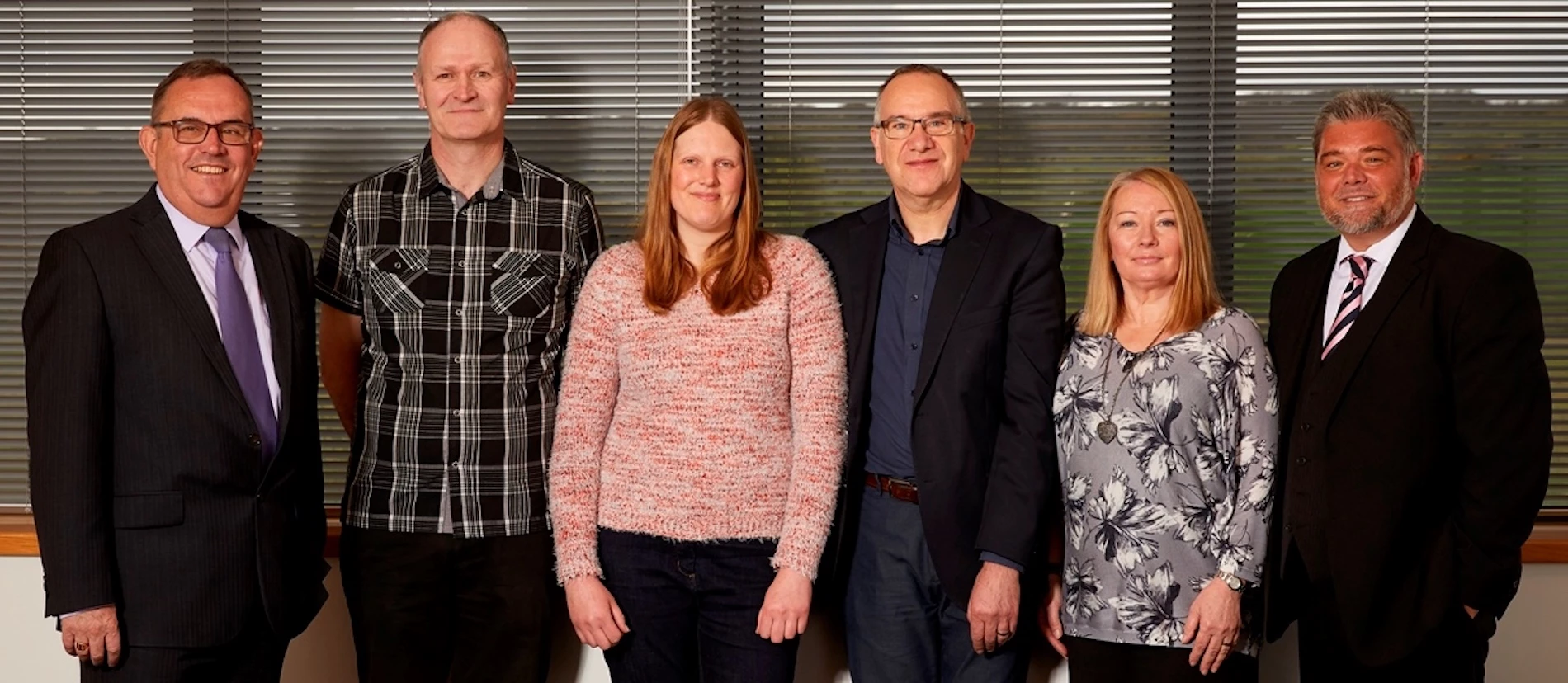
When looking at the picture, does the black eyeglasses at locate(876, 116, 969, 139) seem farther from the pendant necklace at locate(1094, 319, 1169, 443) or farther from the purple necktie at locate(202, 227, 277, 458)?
the purple necktie at locate(202, 227, 277, 458)

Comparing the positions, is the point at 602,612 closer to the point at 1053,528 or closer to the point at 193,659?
the point at 193,659

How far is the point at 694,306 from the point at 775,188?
1021 mm

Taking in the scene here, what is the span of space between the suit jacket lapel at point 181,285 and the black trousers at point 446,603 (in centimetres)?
48

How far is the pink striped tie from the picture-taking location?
2.46m

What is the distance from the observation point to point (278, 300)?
2.44 m

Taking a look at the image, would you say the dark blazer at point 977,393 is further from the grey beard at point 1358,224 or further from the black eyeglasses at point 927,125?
the grey beard at point 1358,224

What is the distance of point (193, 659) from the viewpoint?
7.43 feet

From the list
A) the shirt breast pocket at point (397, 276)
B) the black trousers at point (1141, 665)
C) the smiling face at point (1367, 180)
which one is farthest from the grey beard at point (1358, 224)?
the shirt breast pocket at point (397, 276)

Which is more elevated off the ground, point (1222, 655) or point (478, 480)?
point (478, 480)

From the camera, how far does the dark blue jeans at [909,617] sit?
7.97 feet

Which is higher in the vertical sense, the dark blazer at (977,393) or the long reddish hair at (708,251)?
the long reddish hair at (708,251)

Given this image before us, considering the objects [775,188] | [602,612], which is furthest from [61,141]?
[602,612]

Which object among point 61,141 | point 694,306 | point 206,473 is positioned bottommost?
point 206,473

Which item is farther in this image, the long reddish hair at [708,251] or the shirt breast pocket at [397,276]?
the shirt breast pocket at [397,276]
